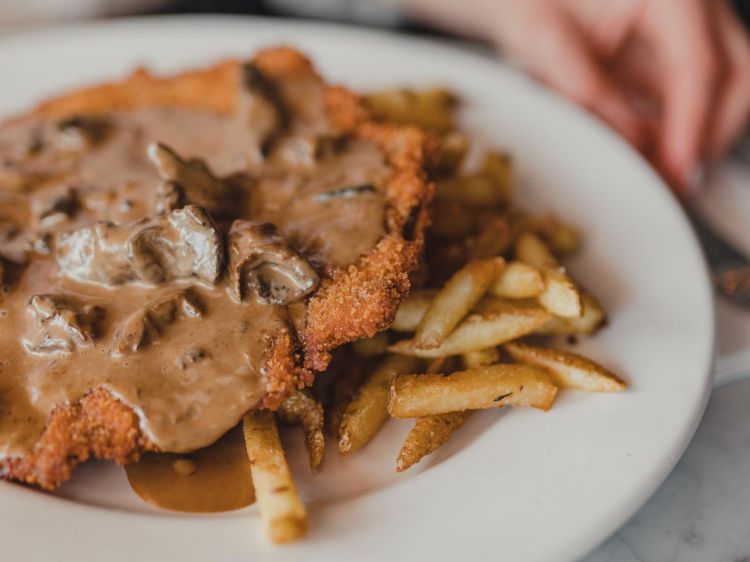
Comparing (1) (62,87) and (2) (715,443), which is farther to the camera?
(1) (62,87)

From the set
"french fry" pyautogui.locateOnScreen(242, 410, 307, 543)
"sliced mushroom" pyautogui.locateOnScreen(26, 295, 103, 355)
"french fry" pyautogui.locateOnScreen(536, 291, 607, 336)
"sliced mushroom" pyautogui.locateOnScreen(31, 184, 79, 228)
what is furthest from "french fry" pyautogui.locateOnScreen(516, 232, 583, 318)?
"sliced mushroom" pyautogui.locateOnScreen(31, 184, 79, 228)

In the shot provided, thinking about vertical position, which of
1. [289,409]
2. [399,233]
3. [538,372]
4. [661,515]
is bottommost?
[661,515]

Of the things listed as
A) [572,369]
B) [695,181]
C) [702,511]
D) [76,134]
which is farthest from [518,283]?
[76,134]

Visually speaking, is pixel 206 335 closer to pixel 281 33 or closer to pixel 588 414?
pixel 588 414

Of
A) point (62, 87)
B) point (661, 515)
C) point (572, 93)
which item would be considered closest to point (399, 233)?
point (661, 515)

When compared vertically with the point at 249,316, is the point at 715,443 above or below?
below

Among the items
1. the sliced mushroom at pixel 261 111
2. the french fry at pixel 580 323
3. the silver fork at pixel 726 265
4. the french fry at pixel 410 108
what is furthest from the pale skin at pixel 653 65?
the sliced mushroom at pixel 261 111
